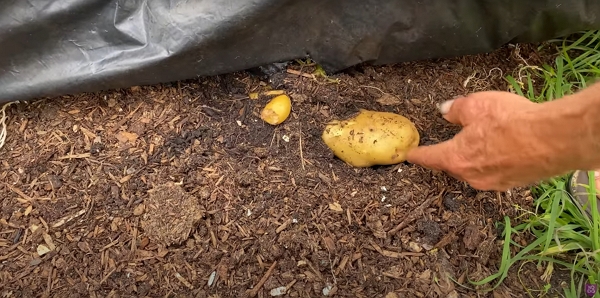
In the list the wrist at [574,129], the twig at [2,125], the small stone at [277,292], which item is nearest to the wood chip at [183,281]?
the small stone at [277,292]

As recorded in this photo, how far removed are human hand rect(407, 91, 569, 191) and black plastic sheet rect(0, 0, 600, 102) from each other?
287mm

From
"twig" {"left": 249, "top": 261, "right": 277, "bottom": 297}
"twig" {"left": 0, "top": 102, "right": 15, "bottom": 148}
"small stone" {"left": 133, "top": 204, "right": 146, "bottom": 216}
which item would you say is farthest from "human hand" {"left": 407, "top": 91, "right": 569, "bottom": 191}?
"twig" {"left": 0, "top": 102, "right": 15, "bottom": 148}

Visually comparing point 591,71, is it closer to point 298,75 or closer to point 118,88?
point 298,75

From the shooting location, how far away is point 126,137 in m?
1.54

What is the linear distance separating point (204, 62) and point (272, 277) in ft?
2.13

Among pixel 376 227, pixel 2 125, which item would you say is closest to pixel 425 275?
pixel 376 227

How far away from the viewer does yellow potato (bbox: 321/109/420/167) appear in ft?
4.78

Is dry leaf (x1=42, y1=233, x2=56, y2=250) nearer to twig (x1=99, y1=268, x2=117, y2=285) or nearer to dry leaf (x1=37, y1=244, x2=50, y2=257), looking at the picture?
dry leaf (x1=37, y1=244, x2=50, y2=257)

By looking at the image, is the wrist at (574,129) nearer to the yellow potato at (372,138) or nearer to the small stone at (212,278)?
the yellow potato at (372,138)

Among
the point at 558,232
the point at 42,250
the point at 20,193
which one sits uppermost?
the point at 20,193

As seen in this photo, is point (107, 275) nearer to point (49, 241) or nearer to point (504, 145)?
point (49, 241)

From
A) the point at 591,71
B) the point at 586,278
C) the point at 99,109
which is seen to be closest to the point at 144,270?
the point at 99,109

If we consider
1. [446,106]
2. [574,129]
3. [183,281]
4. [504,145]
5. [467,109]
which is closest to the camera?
[574,129]

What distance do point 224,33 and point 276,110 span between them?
290 mm
